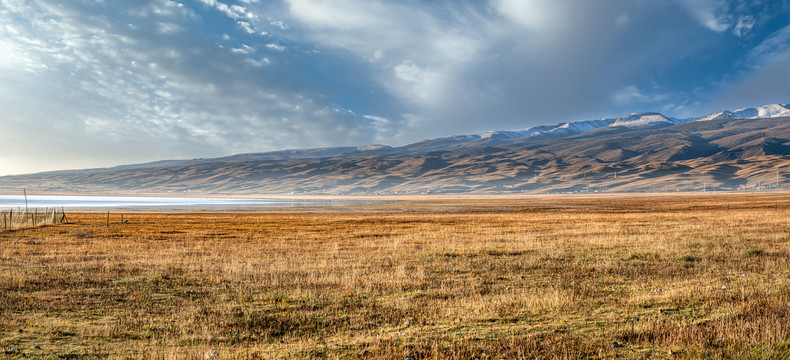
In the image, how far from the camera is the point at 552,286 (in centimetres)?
1585

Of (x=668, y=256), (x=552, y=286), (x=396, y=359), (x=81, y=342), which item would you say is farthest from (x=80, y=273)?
(x=668, y=256)

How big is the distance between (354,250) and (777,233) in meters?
29.7

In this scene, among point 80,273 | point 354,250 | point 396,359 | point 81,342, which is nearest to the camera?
point 396,359

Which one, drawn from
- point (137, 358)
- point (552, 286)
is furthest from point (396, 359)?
point (552, 286)

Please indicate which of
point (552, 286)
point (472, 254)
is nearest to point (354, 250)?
point (472, 254)

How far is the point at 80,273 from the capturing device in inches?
786

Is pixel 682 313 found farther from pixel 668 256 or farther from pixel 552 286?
pixel 668 256

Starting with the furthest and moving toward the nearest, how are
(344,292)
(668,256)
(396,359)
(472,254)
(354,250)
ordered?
(354,250) < (472,254) < (668,256) < (344,292) < (396,359)

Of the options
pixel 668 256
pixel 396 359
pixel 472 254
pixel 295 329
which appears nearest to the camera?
pixel 396 359

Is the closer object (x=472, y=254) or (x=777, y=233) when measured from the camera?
(x=472, y=254)

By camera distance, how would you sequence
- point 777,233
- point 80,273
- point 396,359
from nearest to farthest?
1. point 396,359
2. point 80,273
3. point 777,233

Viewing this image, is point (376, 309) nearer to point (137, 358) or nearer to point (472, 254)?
point (137, 358)

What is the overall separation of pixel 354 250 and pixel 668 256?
17316 mm

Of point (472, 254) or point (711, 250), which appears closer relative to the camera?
point (711, 250)
